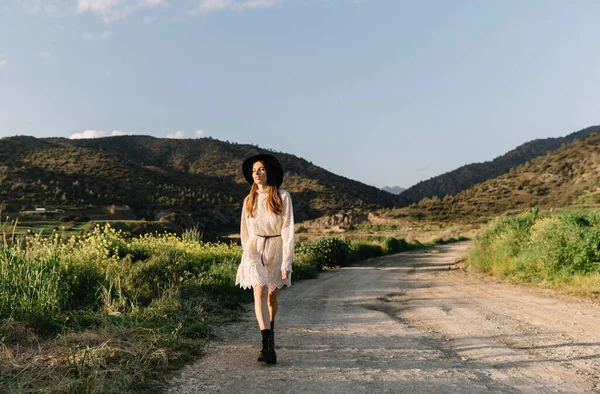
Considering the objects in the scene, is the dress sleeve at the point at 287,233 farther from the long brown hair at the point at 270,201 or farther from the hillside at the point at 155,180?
the hillside at the point at 155,180

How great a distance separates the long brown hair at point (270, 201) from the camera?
4984 millimetres

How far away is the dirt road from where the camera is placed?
3.95 meters

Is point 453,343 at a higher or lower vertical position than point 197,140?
lower

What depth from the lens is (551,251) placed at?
10.8 metres

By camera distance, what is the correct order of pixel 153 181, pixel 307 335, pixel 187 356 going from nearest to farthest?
pixel 187 356, pixel 307 335, pixel 153 181

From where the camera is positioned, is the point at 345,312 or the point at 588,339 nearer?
the point at 588,339

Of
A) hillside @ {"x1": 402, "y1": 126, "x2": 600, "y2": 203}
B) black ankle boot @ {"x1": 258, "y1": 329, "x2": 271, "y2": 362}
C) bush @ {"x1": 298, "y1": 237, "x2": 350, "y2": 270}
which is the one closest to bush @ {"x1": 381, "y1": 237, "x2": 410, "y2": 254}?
bush @ {"x1": 298, "y1": 237, "x2": 350, "y2": 270}

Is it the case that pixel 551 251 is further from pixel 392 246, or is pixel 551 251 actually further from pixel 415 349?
pixel 392 246

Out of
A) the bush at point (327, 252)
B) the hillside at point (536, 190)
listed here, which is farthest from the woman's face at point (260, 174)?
the hillside at point (536, 190)

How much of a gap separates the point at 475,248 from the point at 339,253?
7086mm

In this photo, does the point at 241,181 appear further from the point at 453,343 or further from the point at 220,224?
the point at 453,343

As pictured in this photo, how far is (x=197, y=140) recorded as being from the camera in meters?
85.8

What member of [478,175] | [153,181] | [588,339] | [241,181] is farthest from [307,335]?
[478,175]

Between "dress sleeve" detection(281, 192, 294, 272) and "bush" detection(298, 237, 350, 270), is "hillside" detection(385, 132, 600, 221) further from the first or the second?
"dress sleeve" detection(281, 192, 294, 272)
